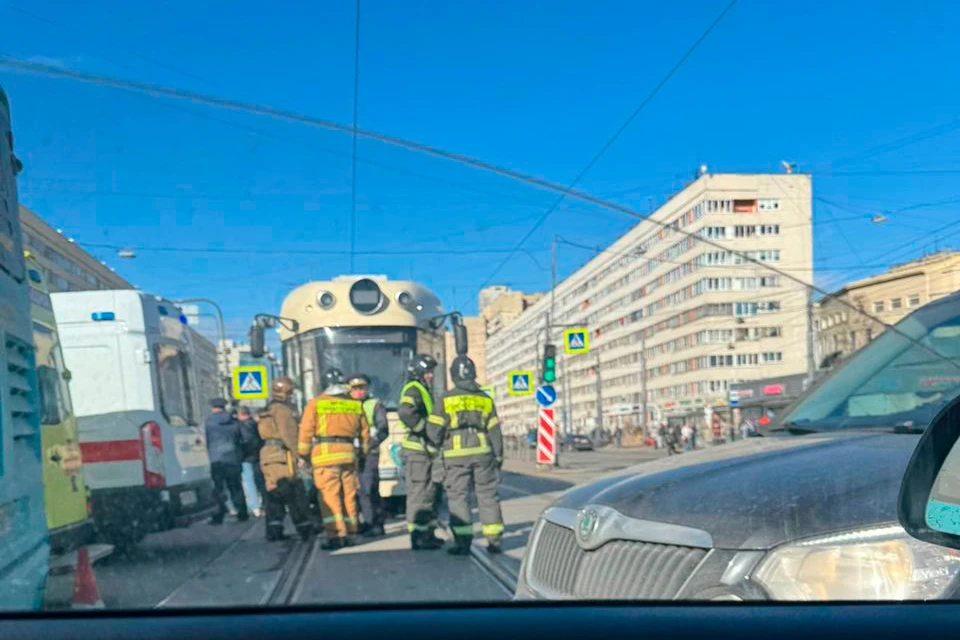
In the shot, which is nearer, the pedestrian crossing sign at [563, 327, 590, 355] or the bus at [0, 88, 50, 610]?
the bus at [0, 88, 50, 610]

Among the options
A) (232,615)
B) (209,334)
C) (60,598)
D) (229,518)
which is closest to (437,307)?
(209,334)

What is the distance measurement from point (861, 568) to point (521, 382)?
410 cm

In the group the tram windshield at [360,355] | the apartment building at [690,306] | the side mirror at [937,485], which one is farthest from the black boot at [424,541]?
the side mirror at [937,485]

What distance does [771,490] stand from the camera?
2.64 metres

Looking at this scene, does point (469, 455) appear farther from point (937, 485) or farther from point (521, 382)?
point (937, 485)

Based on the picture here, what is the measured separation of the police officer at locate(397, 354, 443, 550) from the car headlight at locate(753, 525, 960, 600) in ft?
13.9

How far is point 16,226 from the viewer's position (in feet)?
9.16

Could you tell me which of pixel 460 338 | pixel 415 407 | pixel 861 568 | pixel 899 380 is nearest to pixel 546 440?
pixel 415 407

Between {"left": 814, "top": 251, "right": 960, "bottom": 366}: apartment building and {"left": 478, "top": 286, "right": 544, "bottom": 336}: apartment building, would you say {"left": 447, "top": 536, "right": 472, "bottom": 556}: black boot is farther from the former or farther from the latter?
{"left": 814, "top": 251, "right": 960, "bottom": 366}: apartment building

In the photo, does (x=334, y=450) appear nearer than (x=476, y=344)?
No

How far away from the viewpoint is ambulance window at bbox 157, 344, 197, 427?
4.44m

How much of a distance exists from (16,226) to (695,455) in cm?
265

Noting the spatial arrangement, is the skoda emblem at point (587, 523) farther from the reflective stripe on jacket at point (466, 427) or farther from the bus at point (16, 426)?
the reflective stripe on jacket at point (466, 427)

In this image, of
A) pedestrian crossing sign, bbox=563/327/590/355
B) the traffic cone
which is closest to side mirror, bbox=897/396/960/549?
the traffic cone
